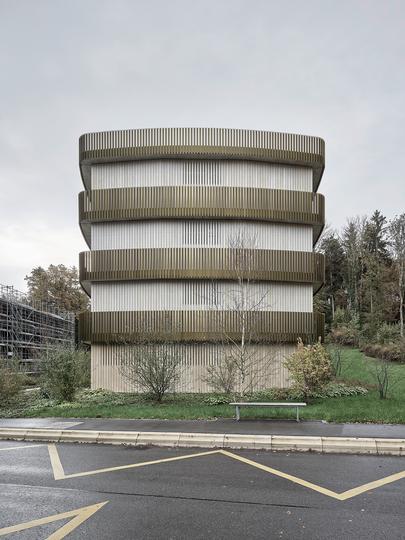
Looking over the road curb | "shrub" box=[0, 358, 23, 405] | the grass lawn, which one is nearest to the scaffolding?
"shrub" box=[0, 358, 23, 405]

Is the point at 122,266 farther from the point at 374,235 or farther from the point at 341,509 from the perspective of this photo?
the point at 374,235

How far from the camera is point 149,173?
2125 centimetres

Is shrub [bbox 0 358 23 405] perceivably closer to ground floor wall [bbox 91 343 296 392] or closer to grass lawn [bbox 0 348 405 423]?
grass lawn [bbox 0 348 405 423]

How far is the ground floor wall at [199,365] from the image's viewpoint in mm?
20359

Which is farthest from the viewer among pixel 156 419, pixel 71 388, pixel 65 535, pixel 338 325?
pixel 338 325

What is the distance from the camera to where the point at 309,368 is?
15.4 meters

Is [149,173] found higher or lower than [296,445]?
higher

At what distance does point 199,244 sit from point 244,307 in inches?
132

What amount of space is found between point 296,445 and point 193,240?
1273cm

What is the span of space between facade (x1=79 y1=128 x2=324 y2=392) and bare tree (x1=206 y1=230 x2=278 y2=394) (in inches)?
2.3

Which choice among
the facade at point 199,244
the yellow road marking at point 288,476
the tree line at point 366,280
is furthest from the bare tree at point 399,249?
the yellow road marking at point 288,476

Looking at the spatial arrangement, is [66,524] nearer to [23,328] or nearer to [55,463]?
[55,463]

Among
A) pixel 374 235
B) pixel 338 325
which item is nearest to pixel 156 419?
pixel 338 325

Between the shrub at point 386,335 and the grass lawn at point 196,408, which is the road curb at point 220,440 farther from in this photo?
the shrub at point 386,335
